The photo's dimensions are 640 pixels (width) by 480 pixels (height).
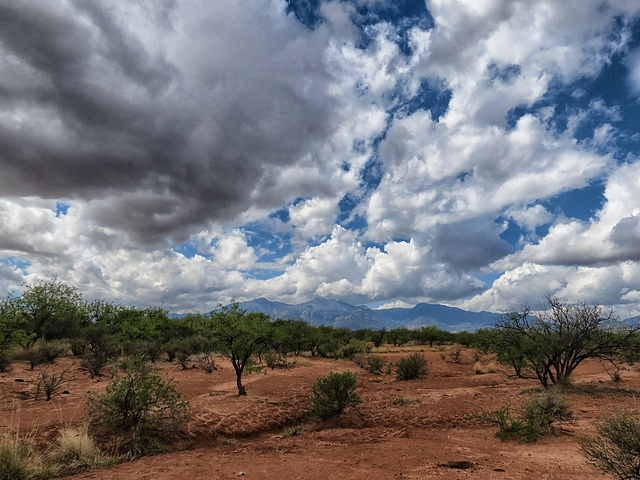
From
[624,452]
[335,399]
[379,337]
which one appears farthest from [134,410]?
[379,337]

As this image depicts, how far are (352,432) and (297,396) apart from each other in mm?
6393

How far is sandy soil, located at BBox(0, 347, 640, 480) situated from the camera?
324 inches

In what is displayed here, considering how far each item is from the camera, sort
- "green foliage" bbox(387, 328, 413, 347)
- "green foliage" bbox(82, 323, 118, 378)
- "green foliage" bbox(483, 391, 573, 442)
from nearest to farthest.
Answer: "green foliage" bbox(483, 391, 573, 442) < "green foliage" bbox(82, 323, 118, 378) < "green foliage" bbox(387, 328, 413, 347)

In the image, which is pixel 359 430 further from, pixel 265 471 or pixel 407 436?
pixel 265 471

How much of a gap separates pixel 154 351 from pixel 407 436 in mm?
28921

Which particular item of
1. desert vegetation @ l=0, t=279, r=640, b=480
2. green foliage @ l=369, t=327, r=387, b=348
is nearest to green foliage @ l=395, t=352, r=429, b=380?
desert vegetation @ l=0, t=279, r=640, b=480

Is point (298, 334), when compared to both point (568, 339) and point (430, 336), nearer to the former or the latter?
point (430, 336)

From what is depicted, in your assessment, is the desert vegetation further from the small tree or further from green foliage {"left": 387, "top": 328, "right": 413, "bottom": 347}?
green foliage {"left": 387, "top": 328, "right": 413, "bottom": 347}

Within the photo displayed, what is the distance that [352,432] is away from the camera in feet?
39.7

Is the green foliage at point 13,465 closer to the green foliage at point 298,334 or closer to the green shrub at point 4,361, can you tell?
the green shrub at point 4,361

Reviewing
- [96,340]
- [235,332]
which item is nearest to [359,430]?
[235,332]

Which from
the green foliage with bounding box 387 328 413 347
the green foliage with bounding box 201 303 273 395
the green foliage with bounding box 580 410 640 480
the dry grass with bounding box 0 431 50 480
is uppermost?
the green foliage with bounding box 201 303 273 395

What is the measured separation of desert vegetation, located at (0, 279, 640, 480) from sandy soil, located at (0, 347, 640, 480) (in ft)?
0.38

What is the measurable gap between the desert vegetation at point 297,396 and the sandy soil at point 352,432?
0.38ft
